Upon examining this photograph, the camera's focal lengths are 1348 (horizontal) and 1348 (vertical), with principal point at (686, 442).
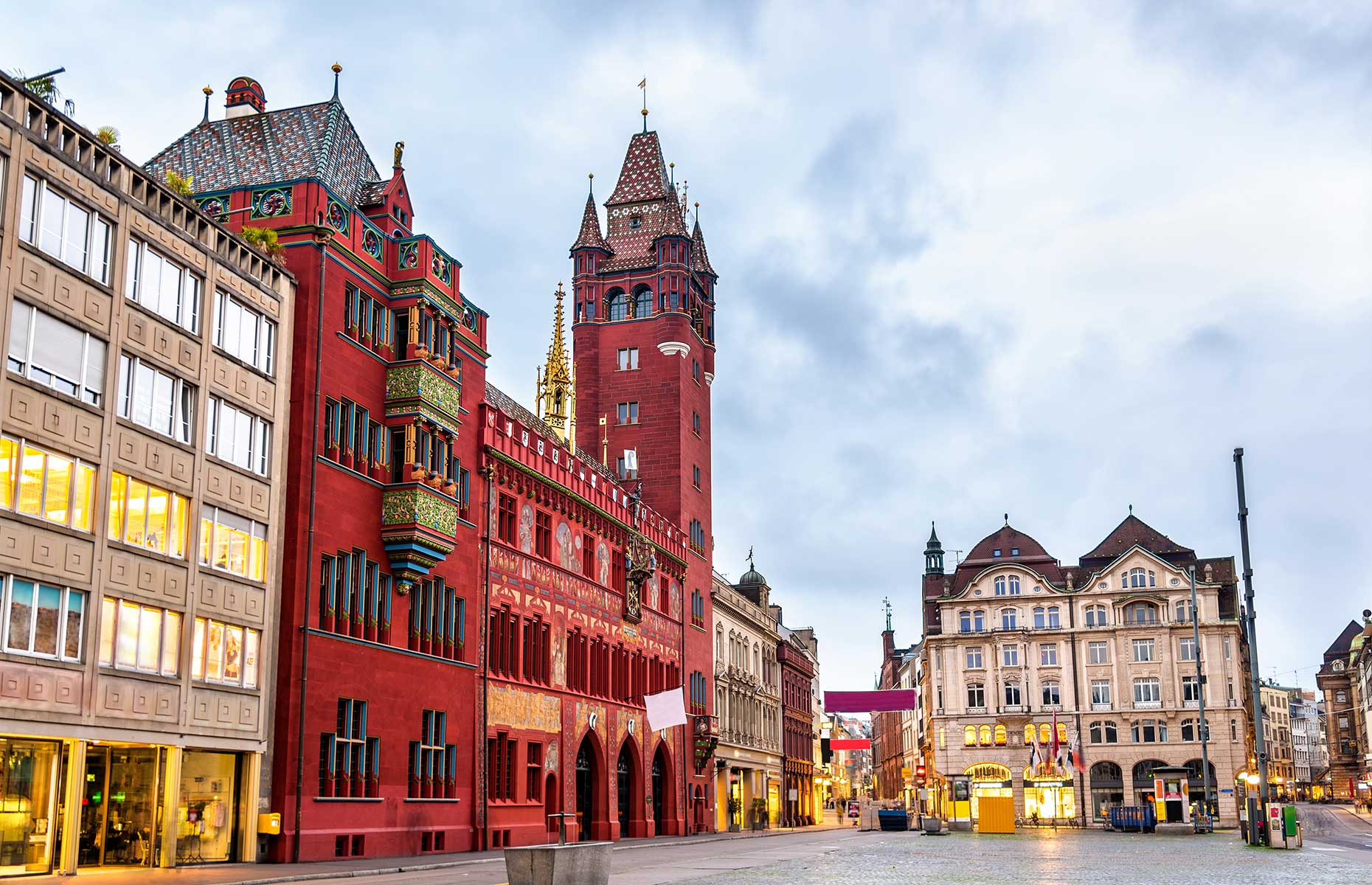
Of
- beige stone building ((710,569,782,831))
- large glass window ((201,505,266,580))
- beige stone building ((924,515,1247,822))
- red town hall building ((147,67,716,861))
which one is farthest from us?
beige stone building ((924,515,1247,822))

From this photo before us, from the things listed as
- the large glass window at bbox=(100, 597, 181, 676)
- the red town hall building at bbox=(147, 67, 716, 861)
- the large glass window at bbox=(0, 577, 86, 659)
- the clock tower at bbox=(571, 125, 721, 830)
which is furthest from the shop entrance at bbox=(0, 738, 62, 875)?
the clock tower at bbox=(571, 125, 721, 830)

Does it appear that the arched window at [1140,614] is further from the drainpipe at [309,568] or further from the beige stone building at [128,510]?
the beige stone building at [128,510]

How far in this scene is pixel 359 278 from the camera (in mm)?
41156

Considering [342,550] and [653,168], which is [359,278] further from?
[653,168]

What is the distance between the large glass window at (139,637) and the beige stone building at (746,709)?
51.0 meters

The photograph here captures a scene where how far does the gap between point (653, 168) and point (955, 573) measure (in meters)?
53.0

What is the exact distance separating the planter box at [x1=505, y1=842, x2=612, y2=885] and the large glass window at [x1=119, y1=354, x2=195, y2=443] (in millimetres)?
16761

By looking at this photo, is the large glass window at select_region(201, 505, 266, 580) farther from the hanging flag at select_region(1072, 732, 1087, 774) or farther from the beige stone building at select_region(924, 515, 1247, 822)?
the hanging flag at select_region(1072, 732, 1087, 774)

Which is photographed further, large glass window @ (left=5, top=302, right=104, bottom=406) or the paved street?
the paved street

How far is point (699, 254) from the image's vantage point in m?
83.8

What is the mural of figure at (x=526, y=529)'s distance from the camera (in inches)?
2034

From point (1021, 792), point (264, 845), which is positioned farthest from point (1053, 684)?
point (264, 845)

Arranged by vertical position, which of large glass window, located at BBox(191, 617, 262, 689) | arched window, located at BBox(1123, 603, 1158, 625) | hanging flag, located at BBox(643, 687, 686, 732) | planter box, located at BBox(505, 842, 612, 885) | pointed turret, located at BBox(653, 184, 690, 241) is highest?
pointed turret, located at BBox(653, 184, 690, 241)

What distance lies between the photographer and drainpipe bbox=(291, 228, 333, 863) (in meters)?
35.2
